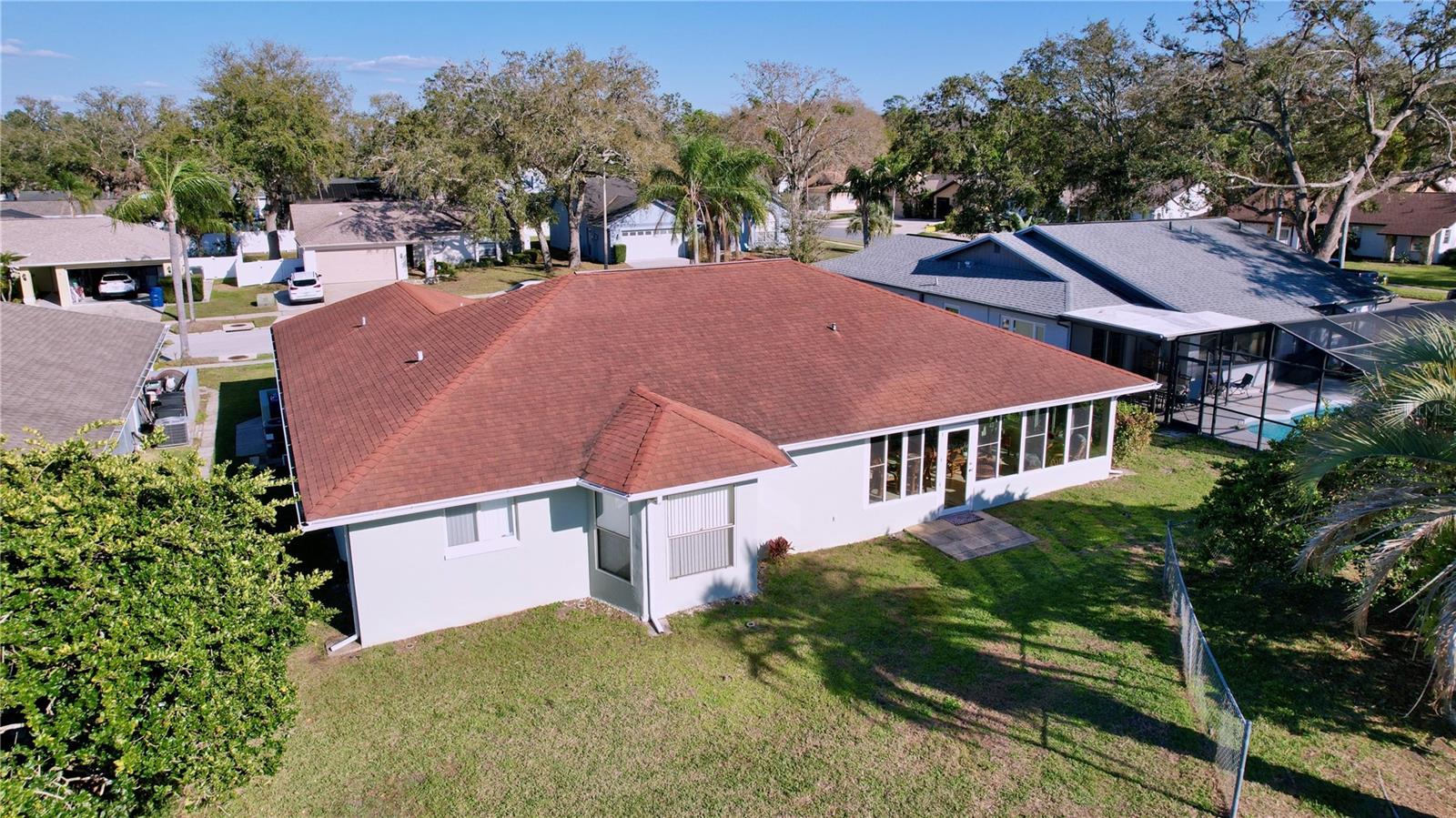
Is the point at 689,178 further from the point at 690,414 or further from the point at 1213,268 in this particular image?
the point at 690,414

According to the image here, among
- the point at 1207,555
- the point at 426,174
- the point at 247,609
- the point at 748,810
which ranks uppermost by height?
the point at 426,174

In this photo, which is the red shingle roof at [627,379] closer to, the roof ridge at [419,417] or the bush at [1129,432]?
the roof ridge at [419,417]

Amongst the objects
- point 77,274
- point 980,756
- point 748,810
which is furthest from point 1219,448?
point 77,274

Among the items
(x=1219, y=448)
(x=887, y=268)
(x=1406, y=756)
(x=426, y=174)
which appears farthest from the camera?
(x=426, y=174)

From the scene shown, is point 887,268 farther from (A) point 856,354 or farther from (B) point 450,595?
(B) point 450,595

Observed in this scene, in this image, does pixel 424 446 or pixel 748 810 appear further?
pixel 424 446

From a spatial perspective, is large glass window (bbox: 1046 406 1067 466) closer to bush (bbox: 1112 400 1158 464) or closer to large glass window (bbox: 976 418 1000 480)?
large glass window (bbox: 976 418 1000 480)

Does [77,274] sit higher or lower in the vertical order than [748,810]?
higher

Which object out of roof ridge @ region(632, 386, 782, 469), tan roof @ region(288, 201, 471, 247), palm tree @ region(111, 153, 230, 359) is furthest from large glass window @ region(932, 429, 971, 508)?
tan roof @ region(288, 201, 471, 247)
